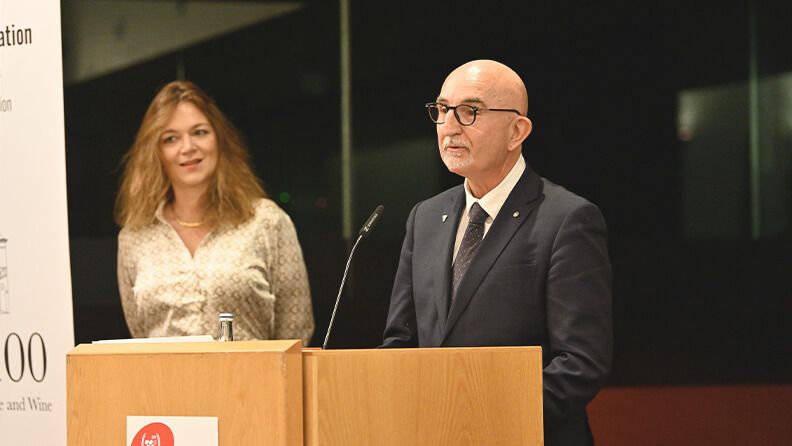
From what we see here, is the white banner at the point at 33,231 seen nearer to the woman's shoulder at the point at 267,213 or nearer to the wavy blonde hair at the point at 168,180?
the wavy blonde hair at the point at 168,180

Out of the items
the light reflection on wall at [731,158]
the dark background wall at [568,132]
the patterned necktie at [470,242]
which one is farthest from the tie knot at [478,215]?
the light reflection on wall at [731,158]

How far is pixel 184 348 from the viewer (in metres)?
1.94

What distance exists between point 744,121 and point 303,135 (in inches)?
77.3

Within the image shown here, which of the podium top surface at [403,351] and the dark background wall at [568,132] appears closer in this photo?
the podium top surface at [403,351]

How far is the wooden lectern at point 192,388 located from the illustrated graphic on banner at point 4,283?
117 cm

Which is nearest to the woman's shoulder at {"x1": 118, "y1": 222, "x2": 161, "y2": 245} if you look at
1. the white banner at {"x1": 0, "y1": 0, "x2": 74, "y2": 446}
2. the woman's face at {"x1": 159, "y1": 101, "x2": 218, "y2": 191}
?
the woman's face at {"x1": 159, "y1": 101, "x2": 218, "y2": 191}

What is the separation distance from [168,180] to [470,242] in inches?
55.2

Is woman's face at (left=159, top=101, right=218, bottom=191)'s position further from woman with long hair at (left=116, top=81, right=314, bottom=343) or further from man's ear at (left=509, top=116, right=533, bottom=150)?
man's ear at (left=509, top=116, right=533, bottom=150)

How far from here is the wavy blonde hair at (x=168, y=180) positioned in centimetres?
359

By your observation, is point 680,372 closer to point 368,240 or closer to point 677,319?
point 677,319

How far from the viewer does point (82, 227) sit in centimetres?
426

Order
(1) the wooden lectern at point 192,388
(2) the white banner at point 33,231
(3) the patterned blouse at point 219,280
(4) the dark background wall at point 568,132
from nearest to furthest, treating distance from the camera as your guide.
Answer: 1. (1) the wooden lectern at point 192,388
2. (2) the white banner at point 33,231
3. (3) the patterned blouse at point 219,280
4. (4) the dark background wall at point 568,132

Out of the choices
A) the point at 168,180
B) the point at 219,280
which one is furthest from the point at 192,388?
the point at 168,180

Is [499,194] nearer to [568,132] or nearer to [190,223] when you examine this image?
[190,223]
